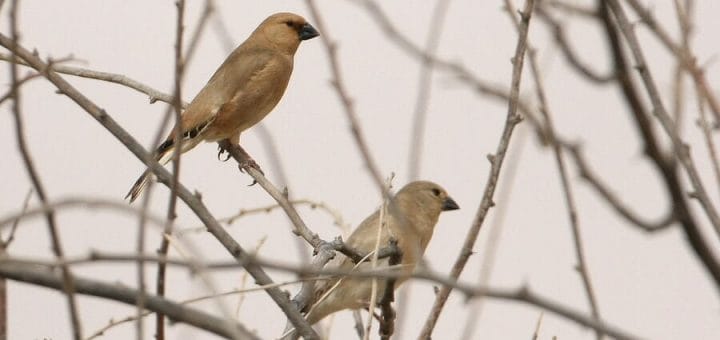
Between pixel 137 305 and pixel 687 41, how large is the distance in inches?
40.5

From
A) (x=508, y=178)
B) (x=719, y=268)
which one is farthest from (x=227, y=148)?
(x=719, y=268)

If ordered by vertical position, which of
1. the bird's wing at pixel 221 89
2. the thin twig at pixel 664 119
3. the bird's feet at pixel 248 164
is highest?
the bird's wing at pixel 221 89

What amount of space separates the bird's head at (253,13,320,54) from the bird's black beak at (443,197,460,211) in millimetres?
1420

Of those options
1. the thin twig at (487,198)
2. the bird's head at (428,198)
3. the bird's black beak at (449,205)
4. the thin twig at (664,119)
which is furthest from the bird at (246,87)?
the thin twig at (664,119)

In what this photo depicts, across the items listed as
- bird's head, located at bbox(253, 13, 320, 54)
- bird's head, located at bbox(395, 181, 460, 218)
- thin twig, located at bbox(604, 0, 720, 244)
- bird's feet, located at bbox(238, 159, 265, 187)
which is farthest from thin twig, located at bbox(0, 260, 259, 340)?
bird's head, located at bbox(253, 13, 320, 54)

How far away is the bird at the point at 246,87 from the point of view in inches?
254

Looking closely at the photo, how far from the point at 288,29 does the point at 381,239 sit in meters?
2.16

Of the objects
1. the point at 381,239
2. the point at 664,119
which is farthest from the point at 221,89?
the point at 664,119

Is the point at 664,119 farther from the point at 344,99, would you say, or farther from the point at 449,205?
the point at 449,205

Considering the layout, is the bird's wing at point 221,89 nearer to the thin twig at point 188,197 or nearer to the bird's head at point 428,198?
the bird's head at point 428,198

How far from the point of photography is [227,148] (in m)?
6.71

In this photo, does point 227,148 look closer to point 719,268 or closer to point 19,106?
point 19,106

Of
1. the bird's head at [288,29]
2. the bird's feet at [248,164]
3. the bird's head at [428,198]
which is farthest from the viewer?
the bird's head at [288,29]

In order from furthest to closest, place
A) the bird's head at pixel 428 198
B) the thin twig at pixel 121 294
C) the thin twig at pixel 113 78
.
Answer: the bird's head at pixel 428 198
the thin twig at pixel 113 78
the thin twig at pixel 121 294
